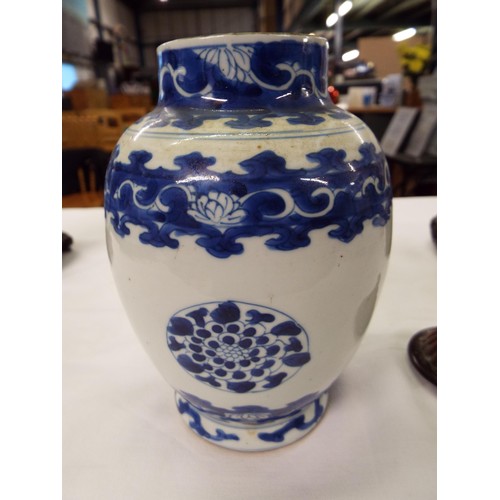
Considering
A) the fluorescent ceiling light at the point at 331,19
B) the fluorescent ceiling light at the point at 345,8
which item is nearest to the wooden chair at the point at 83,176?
the fluorescent ceiling light at the point at 331,19

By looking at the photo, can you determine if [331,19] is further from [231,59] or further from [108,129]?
[231,59]

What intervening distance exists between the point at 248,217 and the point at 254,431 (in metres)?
0.35

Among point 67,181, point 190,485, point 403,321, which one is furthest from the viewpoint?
point 67,181

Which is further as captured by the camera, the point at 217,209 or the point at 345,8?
the point at 345,8

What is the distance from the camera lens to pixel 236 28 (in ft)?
21.9

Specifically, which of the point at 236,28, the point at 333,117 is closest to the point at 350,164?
the point at 333,117

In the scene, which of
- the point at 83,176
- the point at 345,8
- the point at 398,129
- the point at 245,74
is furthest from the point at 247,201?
the point at 345,8

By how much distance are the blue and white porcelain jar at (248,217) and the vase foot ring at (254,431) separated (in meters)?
0.10

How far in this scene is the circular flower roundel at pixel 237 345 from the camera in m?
0.49

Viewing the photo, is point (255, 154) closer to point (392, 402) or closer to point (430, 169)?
point (392, 402)

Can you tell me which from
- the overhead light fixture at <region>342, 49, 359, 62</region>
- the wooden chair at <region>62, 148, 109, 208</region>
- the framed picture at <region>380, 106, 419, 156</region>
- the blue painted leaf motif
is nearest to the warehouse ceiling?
the overhead light fixture at <region>342, 49, 359, 62</region>

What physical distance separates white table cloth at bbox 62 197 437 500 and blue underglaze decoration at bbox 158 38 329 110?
0.46 meters

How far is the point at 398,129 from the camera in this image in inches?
105

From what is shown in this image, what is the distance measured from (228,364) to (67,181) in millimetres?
1662
